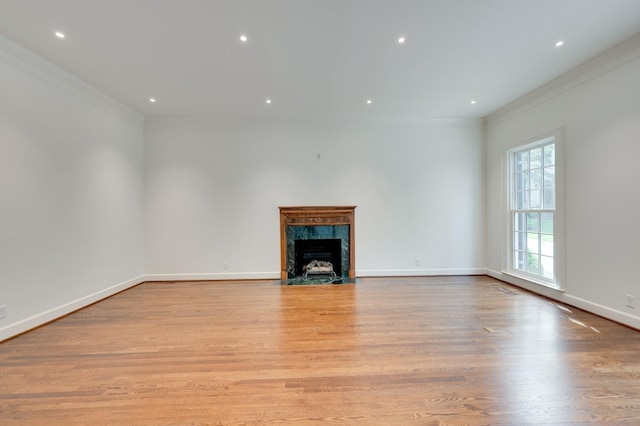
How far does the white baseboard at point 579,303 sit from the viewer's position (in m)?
2.57

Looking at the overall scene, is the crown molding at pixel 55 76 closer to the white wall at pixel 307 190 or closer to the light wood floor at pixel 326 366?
the white wall at pixel 307 190

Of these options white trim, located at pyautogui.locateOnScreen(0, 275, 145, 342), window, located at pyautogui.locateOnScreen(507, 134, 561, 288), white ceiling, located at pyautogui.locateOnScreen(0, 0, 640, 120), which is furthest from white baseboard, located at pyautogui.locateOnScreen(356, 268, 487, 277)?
white trim, located at pyautogui.locateOnScreen(0, 275, 145, 342)

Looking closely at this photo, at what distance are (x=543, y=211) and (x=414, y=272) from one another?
215 cm

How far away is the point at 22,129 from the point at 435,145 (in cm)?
574

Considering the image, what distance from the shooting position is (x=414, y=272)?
467 centimetres

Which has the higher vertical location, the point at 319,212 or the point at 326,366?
the point at 319,212

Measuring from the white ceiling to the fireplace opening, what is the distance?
2.51 meters

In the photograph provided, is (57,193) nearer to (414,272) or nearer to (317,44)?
(317,44)

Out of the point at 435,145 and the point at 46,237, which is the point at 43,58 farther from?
the point at 435,145

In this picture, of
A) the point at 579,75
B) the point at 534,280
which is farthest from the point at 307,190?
the point at 579,75

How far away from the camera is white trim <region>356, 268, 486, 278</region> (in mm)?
4621

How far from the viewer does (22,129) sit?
261cm

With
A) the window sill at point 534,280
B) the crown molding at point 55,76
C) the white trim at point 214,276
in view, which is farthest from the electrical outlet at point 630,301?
the crown molding at point 55,76

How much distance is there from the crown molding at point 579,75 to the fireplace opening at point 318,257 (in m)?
3.64
